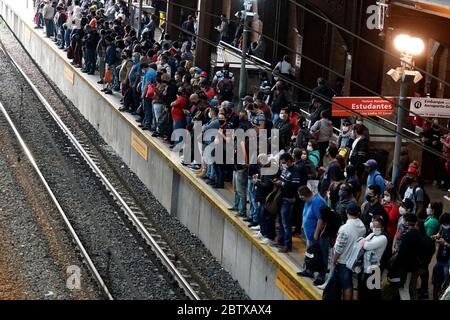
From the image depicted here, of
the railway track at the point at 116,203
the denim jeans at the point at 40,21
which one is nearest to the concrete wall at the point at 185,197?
the railway track at the point at 116,203

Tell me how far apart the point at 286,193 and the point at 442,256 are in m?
2.52

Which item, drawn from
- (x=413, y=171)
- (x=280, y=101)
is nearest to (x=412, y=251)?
(x=413, y=171)

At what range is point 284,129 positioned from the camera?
68.4 feet

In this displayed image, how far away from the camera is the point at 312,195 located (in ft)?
54.0

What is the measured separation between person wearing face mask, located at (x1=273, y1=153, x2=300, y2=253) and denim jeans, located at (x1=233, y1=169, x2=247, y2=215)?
5.30ft

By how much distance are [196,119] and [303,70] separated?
28.6 ft

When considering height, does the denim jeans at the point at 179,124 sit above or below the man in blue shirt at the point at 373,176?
below

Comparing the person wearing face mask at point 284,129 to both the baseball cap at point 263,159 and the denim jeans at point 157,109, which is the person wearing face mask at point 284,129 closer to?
the baseball cap at point 263,159

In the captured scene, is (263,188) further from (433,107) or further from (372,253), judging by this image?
(372,253)

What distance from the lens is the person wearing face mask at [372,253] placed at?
49.5 ft

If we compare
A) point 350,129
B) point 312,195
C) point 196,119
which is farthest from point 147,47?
point 312,195

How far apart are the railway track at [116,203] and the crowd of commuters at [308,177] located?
1.25 metres

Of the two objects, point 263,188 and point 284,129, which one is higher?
Result: point 284,129

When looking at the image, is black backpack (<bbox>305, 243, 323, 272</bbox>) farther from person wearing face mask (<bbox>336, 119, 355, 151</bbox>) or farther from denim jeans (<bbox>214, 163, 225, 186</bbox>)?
denim jeans (<bbox>214, 163, 225, 186</bbox>)
